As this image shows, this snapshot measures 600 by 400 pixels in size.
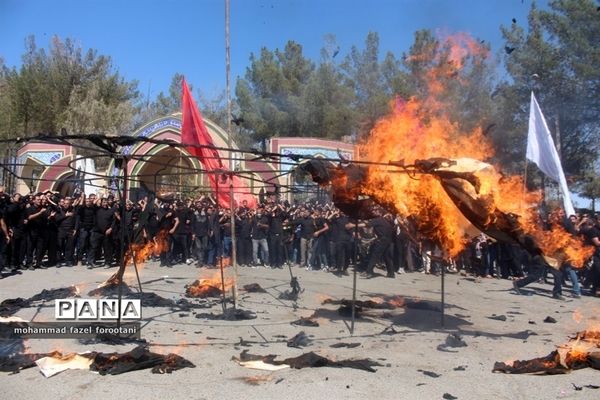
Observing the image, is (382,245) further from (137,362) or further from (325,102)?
(325,102)

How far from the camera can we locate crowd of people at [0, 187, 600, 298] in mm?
13961

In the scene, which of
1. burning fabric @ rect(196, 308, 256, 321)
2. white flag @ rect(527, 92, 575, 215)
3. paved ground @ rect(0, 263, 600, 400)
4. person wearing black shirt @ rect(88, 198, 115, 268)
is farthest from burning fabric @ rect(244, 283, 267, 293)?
white flag @ rect(527, 92, 575, 215)

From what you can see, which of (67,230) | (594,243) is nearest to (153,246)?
(67,230)

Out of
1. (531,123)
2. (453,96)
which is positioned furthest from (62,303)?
(453,96)

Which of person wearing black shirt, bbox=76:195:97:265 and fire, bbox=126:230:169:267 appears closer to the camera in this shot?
Answer: person wearing black shirt, bbox=76:195:97:265

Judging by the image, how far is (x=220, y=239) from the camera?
588 inches

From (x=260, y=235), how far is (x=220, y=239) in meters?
1.75

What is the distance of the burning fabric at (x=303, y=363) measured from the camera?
19.1ft

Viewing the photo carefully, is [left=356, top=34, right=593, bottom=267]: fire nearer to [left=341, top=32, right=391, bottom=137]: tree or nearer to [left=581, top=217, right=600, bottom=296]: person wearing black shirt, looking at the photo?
[left=581, top=217, right=600, bottom=296]: person wearing black shirt

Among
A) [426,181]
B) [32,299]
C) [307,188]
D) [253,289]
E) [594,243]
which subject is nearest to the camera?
[426,181]

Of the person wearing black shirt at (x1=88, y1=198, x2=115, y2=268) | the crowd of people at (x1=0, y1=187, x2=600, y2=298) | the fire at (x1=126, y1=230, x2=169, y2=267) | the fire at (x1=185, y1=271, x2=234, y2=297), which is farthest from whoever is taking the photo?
the fire at (x1=126, y1=230, x2=169, y2=267)

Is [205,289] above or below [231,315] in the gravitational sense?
above

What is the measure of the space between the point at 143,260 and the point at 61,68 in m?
27.3

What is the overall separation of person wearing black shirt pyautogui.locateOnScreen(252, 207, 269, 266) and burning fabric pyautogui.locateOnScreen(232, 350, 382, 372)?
10.2 metres
